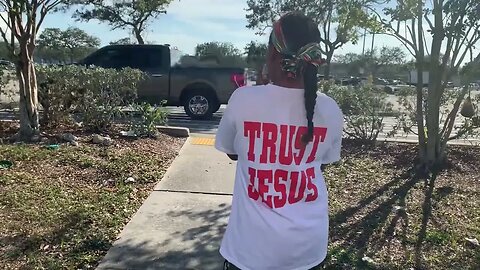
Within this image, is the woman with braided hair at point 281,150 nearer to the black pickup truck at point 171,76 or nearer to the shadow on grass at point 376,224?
the shadow on grass at point 376,224

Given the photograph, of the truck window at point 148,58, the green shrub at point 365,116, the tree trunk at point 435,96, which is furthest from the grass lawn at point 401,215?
the truck window at point 148,58

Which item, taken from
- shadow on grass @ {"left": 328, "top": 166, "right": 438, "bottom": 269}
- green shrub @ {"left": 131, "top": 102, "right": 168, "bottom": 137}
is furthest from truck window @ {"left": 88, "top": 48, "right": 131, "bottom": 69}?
shadow on grass @ {"left": 328, "top": 166, "right": 438, "bottom": 269}

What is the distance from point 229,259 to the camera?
1.96 m

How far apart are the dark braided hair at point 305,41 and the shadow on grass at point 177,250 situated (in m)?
2.06

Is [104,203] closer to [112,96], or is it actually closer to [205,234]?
[205,234]

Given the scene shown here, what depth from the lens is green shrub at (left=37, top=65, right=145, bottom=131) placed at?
25.5 feet

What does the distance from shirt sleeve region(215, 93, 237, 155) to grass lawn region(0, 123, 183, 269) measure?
6.54 feet

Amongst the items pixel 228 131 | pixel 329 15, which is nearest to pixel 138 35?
pixel 329 15

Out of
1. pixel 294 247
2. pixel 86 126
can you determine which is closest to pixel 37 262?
pixel 294 247

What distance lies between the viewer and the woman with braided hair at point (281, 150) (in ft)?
→ 6.11

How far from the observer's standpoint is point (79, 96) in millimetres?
7836

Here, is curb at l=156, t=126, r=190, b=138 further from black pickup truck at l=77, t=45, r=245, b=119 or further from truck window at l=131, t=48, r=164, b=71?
truck window at l=131, t=48, r=164, b=71

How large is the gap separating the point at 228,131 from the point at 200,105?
1007cm

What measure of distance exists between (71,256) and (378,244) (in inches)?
93.9
